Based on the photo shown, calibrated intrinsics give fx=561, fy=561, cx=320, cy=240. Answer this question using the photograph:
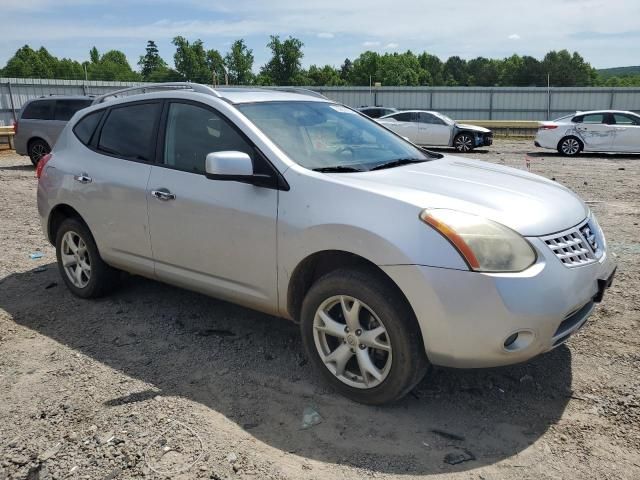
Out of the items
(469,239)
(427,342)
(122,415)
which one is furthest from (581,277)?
(122,415)

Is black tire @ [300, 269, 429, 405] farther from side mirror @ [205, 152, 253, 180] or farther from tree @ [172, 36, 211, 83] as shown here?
tree @ [172, 36, 211, 83]

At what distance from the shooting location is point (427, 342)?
290 centimetres

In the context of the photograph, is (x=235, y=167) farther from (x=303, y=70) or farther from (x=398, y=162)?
(x=303, y=70)

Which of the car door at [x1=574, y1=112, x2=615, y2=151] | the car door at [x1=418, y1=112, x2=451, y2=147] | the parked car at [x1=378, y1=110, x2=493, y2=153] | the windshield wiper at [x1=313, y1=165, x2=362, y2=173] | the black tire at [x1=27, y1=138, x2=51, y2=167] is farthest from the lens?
the car door at [x1=418, y1=112, x2=451, y2=147]

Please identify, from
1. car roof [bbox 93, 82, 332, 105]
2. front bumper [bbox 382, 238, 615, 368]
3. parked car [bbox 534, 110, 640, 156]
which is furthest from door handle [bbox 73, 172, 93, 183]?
parked car [bbox 534, 110, 640, 156]

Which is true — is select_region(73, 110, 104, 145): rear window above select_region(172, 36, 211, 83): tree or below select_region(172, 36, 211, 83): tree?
below

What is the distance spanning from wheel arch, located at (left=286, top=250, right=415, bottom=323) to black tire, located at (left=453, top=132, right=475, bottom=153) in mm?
17449

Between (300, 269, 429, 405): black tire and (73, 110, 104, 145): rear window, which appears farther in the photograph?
(73, 110, 104, 145): rear window

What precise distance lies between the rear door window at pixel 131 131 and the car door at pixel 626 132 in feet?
54.8

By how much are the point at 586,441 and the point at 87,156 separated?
4.18 m

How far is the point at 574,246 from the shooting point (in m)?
3.07

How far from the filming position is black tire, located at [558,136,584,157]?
696 inches

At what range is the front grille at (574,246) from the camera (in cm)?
294

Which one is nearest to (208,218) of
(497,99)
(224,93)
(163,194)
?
(163,194)
